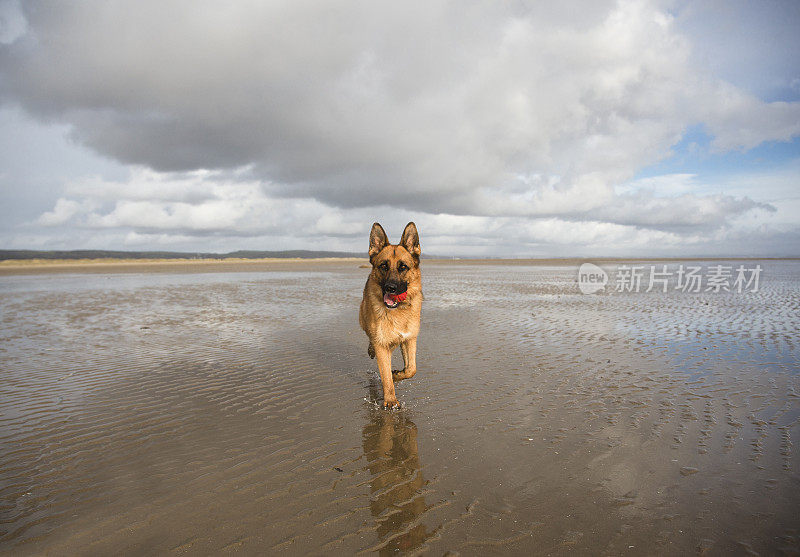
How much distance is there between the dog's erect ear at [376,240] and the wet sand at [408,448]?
2548 millimetres

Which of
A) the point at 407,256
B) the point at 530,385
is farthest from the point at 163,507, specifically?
the point at 530,385

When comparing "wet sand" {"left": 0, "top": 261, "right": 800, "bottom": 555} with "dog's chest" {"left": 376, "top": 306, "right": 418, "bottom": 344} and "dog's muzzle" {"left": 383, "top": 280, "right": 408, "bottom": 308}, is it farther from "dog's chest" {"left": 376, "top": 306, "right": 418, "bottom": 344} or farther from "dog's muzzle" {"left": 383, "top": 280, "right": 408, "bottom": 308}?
"dog's muzzle" {"left": 383, "top": 280, "right": 408, "bottom": 308}

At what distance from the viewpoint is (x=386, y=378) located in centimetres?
640

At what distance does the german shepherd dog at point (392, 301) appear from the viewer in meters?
6.41

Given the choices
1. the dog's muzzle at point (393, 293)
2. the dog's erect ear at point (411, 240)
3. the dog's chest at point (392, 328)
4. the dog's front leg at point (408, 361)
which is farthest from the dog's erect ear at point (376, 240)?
the dog's front leg at point (408, 361)

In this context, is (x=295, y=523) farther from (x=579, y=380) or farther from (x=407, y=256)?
→ (x=579, y=380)

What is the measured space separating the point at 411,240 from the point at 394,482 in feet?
13.7

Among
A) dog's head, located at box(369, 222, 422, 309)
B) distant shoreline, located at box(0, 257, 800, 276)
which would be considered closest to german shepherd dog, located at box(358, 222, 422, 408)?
dog's head, located at box(369, 222, 422, 309)

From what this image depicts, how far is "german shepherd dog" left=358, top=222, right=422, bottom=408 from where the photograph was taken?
6.41 metres

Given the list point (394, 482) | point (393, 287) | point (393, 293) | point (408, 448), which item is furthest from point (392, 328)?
point (394, 482)

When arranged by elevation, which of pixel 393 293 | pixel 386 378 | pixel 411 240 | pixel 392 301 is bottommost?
pixel 386 378

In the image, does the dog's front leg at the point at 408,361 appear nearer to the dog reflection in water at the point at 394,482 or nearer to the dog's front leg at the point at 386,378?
the dog's front leg at the point at 386,378

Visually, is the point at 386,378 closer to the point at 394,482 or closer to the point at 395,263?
the point at 395,263

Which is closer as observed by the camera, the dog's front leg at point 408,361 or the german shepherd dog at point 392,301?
the german shepherd dog at point 392,301
